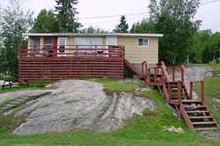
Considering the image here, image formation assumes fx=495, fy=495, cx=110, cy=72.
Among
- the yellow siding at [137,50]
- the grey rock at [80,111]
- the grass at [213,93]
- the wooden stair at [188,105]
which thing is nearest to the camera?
the grey rock at [80,111]

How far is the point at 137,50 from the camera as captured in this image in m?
44.9

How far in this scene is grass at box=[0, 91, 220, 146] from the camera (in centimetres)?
1872

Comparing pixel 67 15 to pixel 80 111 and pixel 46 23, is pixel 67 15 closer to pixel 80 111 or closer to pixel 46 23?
pixel 46 23

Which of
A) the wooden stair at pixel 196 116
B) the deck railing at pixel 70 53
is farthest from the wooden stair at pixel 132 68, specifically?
the wooden stair at pixel 196 116

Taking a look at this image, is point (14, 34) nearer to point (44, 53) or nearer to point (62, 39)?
point (62, 39)

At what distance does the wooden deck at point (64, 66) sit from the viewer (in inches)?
1535

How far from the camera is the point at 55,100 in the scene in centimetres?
2609

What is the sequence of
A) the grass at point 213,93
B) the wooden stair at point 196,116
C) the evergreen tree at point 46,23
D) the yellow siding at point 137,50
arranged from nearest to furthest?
the wooden stair at point 196,116, the grass at point 213,93, the yellow siding at point 137,50, the evergreen tree at point 46,23

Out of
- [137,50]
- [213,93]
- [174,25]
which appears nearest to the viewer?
[213,93]

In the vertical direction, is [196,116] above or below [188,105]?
below

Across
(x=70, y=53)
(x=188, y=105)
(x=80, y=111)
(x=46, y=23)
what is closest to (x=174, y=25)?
(x=70, y=53)

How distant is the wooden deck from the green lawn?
1372 cm

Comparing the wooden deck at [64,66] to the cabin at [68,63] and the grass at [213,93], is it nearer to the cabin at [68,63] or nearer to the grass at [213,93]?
the cabin at [68,63]

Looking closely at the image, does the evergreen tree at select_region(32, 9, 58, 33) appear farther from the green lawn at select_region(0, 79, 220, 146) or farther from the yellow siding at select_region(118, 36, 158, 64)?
the green lawn at select_region(0, 79, 220, 146)
